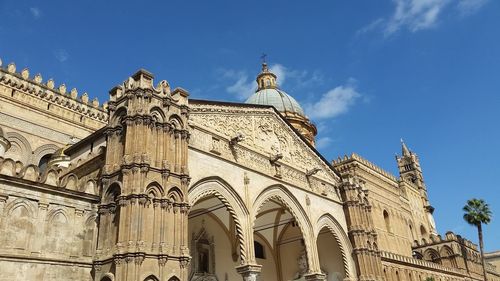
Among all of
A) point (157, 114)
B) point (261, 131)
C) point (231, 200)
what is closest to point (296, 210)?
point (261, 131)

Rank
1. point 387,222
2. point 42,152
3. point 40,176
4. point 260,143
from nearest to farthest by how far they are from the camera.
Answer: point 40,176 → point 260,143 → point 42,152 → point 387,222

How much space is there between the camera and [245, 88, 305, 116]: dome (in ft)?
141

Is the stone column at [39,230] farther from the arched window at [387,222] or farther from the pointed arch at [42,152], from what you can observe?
the arched window at [387,222]

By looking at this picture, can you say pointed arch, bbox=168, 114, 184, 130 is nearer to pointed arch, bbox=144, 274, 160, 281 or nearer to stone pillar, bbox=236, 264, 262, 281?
pointed arch, bbox=144, 274, 160, 281

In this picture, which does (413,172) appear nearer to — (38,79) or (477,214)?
(477,214)

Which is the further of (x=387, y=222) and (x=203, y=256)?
(x=387, y=222)

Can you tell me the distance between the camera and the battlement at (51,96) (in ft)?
87.7

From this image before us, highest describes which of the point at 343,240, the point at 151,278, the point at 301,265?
the point at 343,240

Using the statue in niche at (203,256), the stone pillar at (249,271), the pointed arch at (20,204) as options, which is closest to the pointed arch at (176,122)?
the pointed arch at (20,204)

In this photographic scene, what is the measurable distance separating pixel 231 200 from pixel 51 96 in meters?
16.1

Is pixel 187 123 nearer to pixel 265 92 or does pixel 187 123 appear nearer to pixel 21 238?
pixel 21 238

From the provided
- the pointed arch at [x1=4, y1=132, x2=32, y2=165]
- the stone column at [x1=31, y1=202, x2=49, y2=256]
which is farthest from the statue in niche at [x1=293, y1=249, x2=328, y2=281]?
the stone column at [x1=31, y1=202, x2=49, y2=256]

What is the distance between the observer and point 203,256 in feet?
77.9

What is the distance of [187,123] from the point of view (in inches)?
698
